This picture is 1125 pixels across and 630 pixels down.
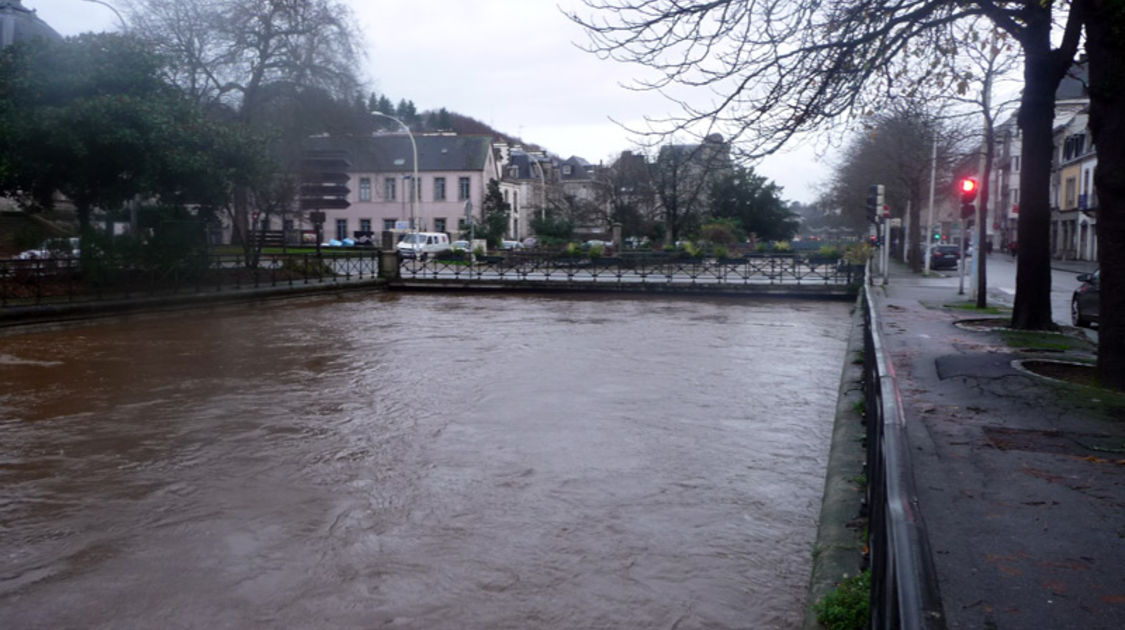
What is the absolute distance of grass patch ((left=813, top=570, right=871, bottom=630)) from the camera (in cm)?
418

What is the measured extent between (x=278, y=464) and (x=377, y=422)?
6.43ft

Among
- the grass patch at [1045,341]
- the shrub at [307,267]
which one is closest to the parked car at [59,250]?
the shrub at [307,267]

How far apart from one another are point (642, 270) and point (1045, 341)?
21.0 m

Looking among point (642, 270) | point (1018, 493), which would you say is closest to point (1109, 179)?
point (1018, 493)

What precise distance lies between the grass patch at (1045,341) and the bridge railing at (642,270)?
15.7m

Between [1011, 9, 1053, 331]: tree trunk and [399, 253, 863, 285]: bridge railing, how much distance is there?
15367 millimetres

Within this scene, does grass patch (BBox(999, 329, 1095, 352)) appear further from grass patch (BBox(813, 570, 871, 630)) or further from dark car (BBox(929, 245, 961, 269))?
dark car (BBox(929, 245, 961, 269))

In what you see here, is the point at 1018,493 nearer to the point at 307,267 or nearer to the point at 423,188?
Answer: the point at 307,267

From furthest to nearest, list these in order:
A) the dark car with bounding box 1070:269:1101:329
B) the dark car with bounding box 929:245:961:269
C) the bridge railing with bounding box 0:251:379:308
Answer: the dark car with bounding box 929:245:961:269 < the bridge railing with bounding box 0:251:379:308 < the dark car with bounding box 1070:269:1101:329

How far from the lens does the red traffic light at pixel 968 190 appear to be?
22.8 meters

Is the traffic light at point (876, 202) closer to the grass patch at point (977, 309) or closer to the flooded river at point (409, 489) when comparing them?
the grass patch at point (977, 309)

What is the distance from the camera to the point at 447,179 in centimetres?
7569

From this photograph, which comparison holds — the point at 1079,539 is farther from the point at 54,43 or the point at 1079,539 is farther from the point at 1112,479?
the point at 54,43

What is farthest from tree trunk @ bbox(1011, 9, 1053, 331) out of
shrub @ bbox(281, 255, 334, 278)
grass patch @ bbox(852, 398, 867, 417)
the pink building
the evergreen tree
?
the pink building
